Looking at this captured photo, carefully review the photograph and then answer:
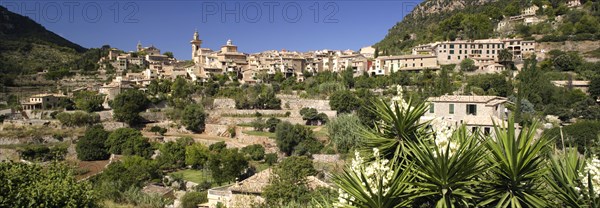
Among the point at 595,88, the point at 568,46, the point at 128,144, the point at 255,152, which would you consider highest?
the point at 568,46

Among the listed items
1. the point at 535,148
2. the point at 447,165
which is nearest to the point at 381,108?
the point at 447,165

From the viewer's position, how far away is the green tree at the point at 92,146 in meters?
39.6

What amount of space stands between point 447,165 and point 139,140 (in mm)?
39941

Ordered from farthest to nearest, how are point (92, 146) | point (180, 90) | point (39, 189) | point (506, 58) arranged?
point (506, 58) < point (180, 90) < point (92, 146) < point (39, 189)

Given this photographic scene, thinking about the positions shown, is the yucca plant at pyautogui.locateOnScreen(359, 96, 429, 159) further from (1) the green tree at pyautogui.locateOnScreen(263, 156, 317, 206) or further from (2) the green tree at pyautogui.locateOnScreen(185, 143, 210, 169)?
(2) the green tree at pyautogui.locateOnScreen(185, 143, 210, 169)

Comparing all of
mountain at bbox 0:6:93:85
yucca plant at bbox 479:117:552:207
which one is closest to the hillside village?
yucca plant at bbox 479:117:552:207

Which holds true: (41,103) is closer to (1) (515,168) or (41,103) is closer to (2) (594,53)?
(1) (515,168)

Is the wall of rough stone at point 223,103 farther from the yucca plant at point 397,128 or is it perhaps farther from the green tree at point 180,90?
the yucca plant at point 397,128

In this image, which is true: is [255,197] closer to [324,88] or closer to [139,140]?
[139,140]

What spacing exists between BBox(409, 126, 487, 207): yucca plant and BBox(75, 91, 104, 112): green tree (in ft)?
169

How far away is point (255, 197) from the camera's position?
20.9 meters

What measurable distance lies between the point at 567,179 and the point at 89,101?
5254 cm

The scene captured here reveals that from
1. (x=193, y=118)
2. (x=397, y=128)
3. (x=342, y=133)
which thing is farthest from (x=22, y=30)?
(x=397, y=128)

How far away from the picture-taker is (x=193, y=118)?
152 ft
